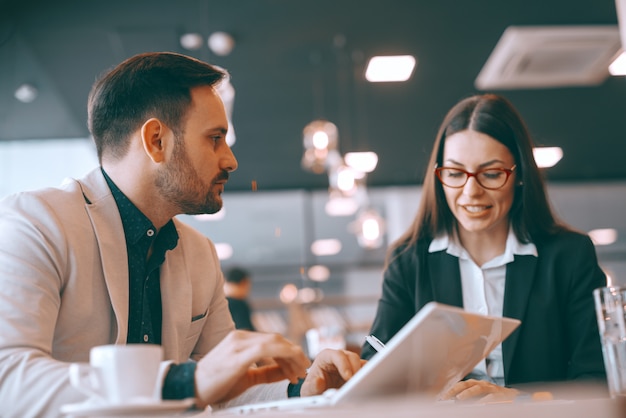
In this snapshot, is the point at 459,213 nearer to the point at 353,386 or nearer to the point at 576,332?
the point at 576,332

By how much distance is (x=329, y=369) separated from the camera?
122 cm

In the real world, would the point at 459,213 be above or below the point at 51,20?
below

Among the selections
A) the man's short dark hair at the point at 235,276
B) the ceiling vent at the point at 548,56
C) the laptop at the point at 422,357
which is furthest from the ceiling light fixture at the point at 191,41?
the laptop at the point at 422,357

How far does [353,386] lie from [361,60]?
3.66 meters

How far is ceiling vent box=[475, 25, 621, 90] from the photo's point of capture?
3484 mm

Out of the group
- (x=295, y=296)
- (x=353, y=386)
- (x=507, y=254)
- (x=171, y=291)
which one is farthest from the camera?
(x=295, y=296)

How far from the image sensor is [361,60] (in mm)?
4277

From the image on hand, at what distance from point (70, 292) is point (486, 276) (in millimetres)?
1048

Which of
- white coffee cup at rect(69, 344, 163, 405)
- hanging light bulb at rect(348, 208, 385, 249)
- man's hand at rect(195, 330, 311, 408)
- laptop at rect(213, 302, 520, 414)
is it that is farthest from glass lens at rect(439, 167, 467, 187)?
hanging light bulb at rect(348, 208, 385, 249)

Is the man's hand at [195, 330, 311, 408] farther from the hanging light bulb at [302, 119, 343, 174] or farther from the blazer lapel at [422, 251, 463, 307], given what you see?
the hanging light bulb at [302, 119, 343, 174]

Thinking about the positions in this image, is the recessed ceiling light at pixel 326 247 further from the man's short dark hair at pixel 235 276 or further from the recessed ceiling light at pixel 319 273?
the man's short dark hair at pixel 235 276

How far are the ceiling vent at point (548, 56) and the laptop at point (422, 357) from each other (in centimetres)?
280

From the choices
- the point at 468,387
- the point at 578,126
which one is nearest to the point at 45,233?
the point at 468,387

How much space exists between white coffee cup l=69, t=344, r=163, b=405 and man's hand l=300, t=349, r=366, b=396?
418 millimetres
